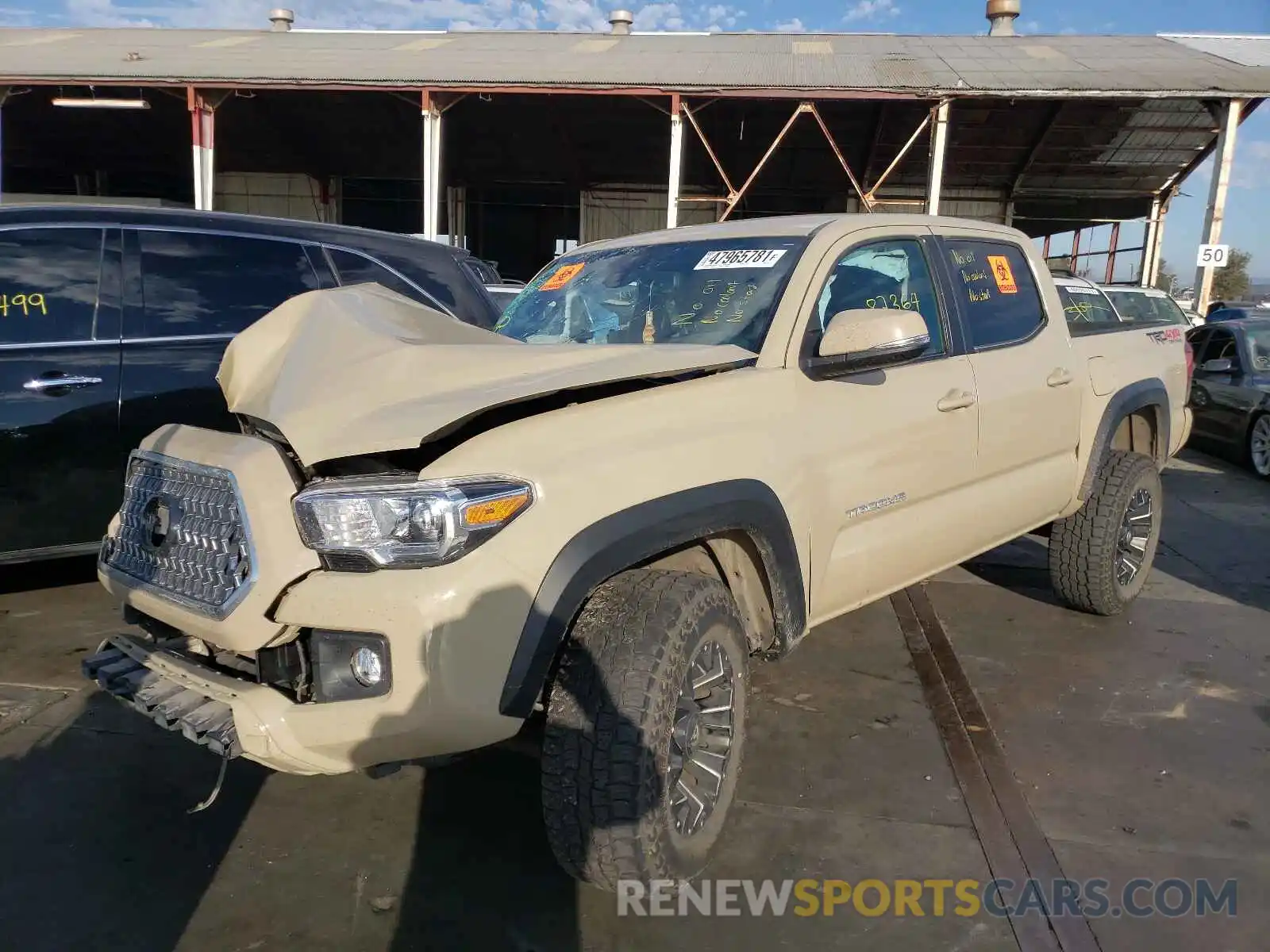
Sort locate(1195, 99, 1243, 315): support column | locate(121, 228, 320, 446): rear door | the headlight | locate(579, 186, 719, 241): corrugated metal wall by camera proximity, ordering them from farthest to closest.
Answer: locate(579, 186, 719, 241): corrugated metal wall < locate(1195, 99, 1243, 315): support column < locate(121, 228, 320, 446): rear door < the headlight

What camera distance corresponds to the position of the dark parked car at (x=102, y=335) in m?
4.02

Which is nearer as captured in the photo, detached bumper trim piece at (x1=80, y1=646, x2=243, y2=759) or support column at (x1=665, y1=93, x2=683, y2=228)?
detached bumper trim piece at (x1=80, y1=646, x2=243, y2=759)

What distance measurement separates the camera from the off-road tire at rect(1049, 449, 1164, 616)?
449cm

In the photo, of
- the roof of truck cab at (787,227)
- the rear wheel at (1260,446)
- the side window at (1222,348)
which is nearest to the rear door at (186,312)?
the roof of truck cab at (787,227)

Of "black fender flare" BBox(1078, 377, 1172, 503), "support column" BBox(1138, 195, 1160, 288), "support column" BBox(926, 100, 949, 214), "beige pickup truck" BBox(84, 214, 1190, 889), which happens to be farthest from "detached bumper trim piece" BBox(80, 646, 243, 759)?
"support column" BBox(1138, 195, 1160, 288)

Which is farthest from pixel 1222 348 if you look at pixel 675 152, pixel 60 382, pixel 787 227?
pixel 60 382

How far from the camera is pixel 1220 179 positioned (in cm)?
1507

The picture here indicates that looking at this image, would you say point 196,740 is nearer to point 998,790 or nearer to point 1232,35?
point 998,790

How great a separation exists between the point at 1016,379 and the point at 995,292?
44 centimetres

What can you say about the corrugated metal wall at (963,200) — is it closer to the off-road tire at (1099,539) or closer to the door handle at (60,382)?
the off-road tire at (1099,539)

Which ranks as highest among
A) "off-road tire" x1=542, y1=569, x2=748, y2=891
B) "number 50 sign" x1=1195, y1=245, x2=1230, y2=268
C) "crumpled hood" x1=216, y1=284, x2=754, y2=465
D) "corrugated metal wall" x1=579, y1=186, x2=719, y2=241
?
"corrugated metal wall" x1=579, y1=186, x2=719, y2=241

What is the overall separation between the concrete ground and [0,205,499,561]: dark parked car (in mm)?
724

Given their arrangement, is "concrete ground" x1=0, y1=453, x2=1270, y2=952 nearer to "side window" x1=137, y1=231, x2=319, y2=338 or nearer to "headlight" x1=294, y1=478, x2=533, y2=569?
"headlight" x1=294, y1=478, x2=533, y2=569

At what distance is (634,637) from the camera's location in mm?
2301
